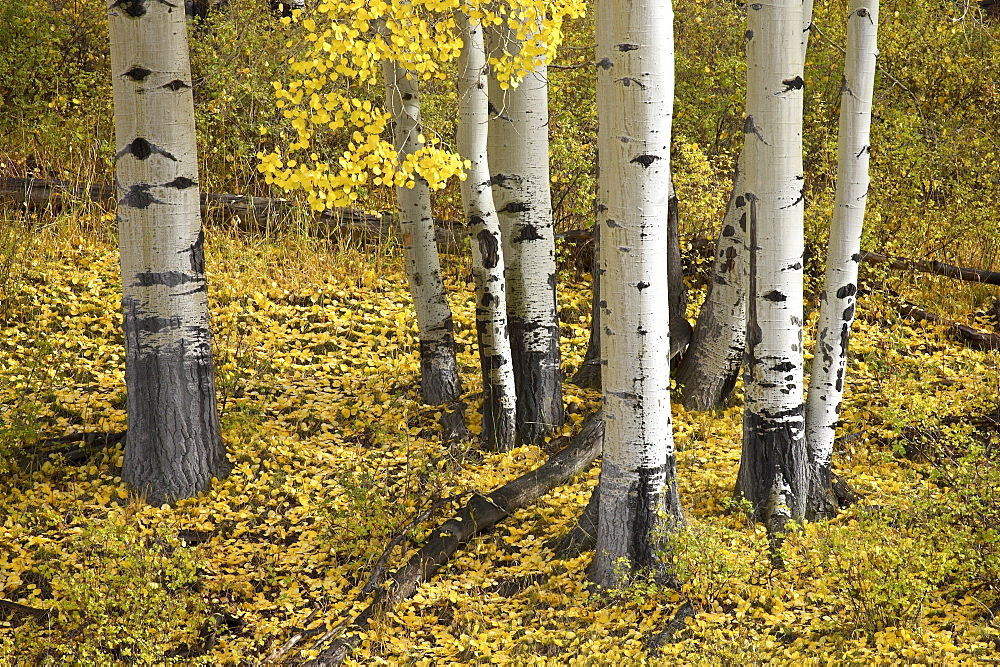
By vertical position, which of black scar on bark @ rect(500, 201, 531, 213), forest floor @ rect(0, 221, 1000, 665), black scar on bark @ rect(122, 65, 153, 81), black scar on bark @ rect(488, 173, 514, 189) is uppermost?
black scar on bark @ rect(122, 65, 153, 81)

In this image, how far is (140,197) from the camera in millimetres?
4527

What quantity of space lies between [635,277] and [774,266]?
3.09 ft

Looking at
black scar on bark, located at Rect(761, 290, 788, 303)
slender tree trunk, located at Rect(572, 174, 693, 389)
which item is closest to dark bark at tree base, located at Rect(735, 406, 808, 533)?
black scar on bark, located at Rect(761, 290, 788, 303)

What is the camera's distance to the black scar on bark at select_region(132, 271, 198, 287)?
182 inches

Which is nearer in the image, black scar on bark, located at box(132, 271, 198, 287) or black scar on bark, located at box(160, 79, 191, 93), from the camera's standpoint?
black scar on bark, located at box(160, 79, 191, 93)

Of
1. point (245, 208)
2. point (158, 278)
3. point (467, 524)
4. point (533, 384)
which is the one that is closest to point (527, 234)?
point (533, 384)

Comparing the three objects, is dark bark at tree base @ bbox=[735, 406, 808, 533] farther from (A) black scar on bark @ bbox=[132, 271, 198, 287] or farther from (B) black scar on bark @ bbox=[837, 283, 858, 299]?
(A) black scar on bark @ bbox=[132, 271, 198, 287]

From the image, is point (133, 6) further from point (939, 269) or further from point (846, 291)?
point (939, 269)

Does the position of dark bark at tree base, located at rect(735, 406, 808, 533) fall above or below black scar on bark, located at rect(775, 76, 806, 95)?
below

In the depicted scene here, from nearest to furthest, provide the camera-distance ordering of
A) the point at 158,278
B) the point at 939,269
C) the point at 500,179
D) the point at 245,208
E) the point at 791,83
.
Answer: the point at 791,83
the point at 158,278
the point at 500,179
the point at 939,269
the point at 245,208

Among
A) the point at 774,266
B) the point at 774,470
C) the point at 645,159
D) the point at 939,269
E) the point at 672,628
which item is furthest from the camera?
the point at 939,269

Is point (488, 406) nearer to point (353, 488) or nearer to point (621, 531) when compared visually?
point (353, 488)

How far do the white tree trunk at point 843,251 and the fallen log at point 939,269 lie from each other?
4.10 metres

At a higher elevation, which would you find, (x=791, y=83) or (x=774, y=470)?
(x=791, y=83)
